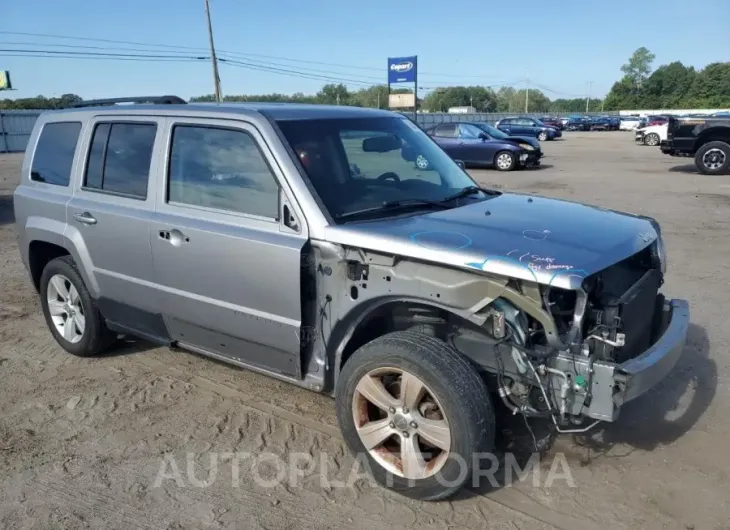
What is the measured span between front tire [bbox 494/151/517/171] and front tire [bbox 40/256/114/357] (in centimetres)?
1702

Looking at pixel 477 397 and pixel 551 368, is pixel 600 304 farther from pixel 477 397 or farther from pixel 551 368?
pixel 477 397

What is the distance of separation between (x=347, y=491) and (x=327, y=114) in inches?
91.1

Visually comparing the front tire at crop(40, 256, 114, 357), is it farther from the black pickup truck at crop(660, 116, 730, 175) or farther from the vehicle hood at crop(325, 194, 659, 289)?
the black pickup truck at crop(660, 116, 730, 175)

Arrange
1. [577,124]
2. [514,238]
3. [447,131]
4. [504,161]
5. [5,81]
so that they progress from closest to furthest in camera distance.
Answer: [514,238] < [504,161] < [447,131] < [5,81] < [577,124]

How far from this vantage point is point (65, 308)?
202 inches

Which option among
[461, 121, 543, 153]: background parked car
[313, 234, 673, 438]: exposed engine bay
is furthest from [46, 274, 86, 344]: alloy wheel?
[461, 121, 543, 153]: background parked car

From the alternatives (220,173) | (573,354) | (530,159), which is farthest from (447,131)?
(573,354)

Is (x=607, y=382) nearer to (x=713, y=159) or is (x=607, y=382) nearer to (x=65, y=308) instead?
(x=65, y=308)

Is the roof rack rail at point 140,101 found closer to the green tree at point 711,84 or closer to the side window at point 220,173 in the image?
the side window at point 220,173

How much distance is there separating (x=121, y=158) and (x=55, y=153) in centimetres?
96

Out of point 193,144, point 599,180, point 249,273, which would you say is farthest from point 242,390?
point 599,180

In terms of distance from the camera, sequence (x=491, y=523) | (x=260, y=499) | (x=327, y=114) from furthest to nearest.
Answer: (x=327, y=114) → (x=260, y=499) → (x=491, y=523)

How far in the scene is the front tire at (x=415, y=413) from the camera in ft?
9.66

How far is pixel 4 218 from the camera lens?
12.3m
